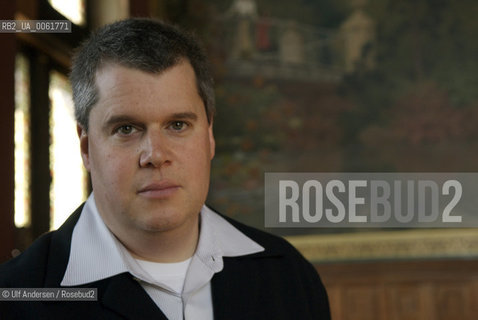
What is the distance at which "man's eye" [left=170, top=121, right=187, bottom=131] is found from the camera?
143 cm

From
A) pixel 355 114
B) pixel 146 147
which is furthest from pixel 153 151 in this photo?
pixel 355 114

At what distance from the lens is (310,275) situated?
5.91 feet

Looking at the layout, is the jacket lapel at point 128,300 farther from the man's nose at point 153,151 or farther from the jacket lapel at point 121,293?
the man's nose at point 153,151

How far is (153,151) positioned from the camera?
1369 mm

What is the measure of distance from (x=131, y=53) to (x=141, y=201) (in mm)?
318

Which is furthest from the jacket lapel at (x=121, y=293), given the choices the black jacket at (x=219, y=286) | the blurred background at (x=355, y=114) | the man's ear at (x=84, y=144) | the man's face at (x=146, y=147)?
the blurred background at (x=355, y=114)

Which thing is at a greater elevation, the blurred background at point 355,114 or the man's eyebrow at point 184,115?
the blurred background at point 355,114

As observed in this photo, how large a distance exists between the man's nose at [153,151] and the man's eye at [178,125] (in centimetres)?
5

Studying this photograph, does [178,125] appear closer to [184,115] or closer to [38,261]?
[184,115]

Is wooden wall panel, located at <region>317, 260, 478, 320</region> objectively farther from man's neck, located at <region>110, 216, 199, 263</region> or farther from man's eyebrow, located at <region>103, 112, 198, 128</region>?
man's eyebrow, located at <region>103, 112, 198, 128</region>

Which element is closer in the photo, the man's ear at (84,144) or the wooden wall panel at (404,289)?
the man's ear at (84,144)

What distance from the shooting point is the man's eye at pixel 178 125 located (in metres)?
1.43

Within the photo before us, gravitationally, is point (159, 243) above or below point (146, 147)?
below

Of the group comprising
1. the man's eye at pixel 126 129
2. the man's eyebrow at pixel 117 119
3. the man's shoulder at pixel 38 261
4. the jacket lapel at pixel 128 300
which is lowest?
the jacket lapel at pixel 128 300
